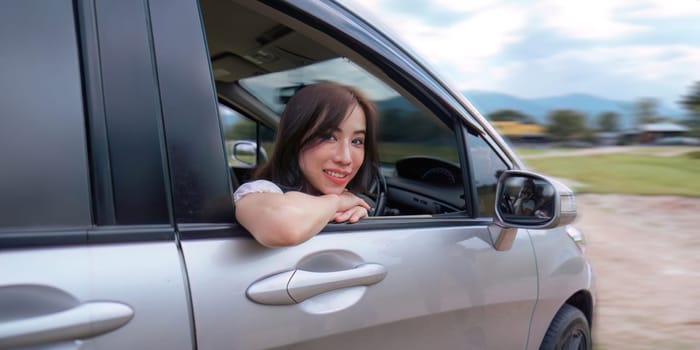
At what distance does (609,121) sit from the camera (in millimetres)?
25641

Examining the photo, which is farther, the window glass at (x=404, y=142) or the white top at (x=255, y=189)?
the window glass at (x=404, y=142)

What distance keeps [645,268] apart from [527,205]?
14.0ft

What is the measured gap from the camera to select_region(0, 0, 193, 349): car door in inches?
39.3

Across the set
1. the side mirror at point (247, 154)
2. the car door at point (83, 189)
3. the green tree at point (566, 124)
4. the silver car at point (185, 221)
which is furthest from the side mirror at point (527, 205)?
the green tree at point (566, 124)

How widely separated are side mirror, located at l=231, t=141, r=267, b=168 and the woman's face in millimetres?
1755

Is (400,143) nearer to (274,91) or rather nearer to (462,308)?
(274,91)

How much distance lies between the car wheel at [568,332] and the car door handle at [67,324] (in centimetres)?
174

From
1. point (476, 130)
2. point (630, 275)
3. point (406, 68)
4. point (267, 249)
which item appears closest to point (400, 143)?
point (476, 130)

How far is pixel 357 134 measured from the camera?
1.76 m

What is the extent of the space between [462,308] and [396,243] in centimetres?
37

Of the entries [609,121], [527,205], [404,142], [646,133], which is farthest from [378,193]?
[609,121]

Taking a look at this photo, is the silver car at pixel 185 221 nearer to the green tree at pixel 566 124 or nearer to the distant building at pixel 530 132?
the distant building at pixel 530 132

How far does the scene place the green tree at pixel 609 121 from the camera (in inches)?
983

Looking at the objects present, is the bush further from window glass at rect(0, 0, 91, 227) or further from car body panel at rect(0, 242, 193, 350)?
window glass at rect(0, 0, 91, 227)
